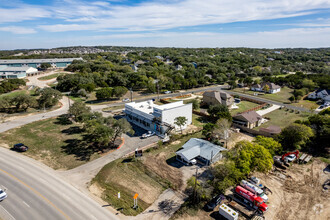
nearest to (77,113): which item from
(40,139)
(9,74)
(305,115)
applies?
(40,139)

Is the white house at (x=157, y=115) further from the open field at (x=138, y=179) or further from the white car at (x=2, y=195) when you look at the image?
the white car at (x=2, y=195)

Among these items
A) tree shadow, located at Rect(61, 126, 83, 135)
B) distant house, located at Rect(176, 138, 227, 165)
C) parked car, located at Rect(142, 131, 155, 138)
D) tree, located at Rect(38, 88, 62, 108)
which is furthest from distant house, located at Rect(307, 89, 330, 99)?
tree, located at Rect(38, 88, 62, 108)

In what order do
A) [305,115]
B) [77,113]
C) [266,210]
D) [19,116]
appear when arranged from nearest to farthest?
[266,210], [77,113], [19,116], [305,115]

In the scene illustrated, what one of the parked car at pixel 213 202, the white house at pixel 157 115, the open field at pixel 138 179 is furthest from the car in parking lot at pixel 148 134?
the parked car at pixel 213 202

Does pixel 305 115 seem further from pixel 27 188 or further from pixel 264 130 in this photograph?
pixel 27 188

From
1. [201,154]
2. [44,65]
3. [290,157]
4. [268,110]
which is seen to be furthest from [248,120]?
[44,65]
